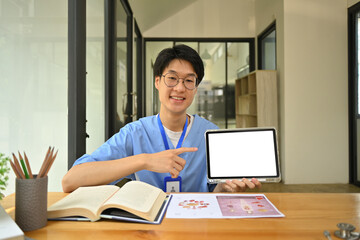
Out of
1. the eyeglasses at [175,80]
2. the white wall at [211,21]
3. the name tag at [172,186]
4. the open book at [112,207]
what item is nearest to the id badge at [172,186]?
the name tag at [172,186]

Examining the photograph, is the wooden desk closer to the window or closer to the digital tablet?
the digital tablet

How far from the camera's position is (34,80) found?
4.90 ft

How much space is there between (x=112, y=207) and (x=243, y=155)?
1.69 feet

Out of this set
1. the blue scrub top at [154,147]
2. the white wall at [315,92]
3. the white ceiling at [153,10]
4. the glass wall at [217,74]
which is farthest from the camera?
the glass wall at [217,74]

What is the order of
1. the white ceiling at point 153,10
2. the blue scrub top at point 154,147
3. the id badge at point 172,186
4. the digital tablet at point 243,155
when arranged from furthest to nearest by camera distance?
the white ceiling at point 153,10
the blue scrub top at point 154,147
the id badge at point 172,186
the digital tablet at point 243,155

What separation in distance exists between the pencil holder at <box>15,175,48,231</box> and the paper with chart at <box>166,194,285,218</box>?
34 centimetres

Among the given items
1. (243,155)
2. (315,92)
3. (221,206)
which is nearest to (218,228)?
(221,206)

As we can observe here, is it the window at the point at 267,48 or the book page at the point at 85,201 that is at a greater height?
the window at the point at 267,48

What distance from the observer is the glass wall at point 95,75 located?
2205 mm

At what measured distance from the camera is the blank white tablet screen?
1080mm

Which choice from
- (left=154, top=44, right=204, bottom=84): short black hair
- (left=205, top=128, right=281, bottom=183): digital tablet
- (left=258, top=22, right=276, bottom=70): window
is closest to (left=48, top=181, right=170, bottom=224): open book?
(left=205, top=128, right=281, bottom=183): digital tablet

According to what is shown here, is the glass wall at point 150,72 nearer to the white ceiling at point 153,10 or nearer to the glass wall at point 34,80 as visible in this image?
the white ceiling at point 153,10

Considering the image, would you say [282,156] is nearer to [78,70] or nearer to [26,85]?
[78,70]

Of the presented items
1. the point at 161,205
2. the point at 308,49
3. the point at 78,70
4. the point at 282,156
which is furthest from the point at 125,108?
the point at 161,205
